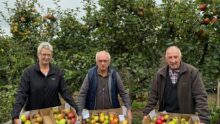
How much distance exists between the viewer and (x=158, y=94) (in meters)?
4.93

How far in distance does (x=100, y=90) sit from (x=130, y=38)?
7.62 feet

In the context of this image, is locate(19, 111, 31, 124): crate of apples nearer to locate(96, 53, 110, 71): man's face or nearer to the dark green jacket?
locate(96, 53, 110, 71): man's face

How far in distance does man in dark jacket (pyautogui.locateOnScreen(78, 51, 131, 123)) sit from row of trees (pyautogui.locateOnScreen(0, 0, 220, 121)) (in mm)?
1769

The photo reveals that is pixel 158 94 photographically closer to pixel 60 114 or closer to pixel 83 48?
pixel 60 114

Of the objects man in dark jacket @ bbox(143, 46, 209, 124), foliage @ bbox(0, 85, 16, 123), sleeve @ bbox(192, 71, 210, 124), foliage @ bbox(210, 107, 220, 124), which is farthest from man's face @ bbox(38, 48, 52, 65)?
foliage @ bbox(210, 107, 220, 124)

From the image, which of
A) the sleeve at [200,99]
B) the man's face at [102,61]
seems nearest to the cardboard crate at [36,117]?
the man's face at [102,61]

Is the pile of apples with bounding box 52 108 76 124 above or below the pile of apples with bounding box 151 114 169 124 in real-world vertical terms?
above

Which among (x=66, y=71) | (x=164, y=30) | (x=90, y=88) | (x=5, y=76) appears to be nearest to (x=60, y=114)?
(x=90, y=88)

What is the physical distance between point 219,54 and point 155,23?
3.82 feet

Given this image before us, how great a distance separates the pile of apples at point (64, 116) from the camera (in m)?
4.69

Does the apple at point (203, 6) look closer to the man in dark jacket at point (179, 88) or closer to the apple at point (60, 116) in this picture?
the man in dark jacket at point (179, 88)

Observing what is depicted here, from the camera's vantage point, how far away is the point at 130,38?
23.9 feet

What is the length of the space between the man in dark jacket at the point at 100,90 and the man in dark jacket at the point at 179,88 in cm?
49

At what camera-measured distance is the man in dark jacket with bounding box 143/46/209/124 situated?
4.63 metres
